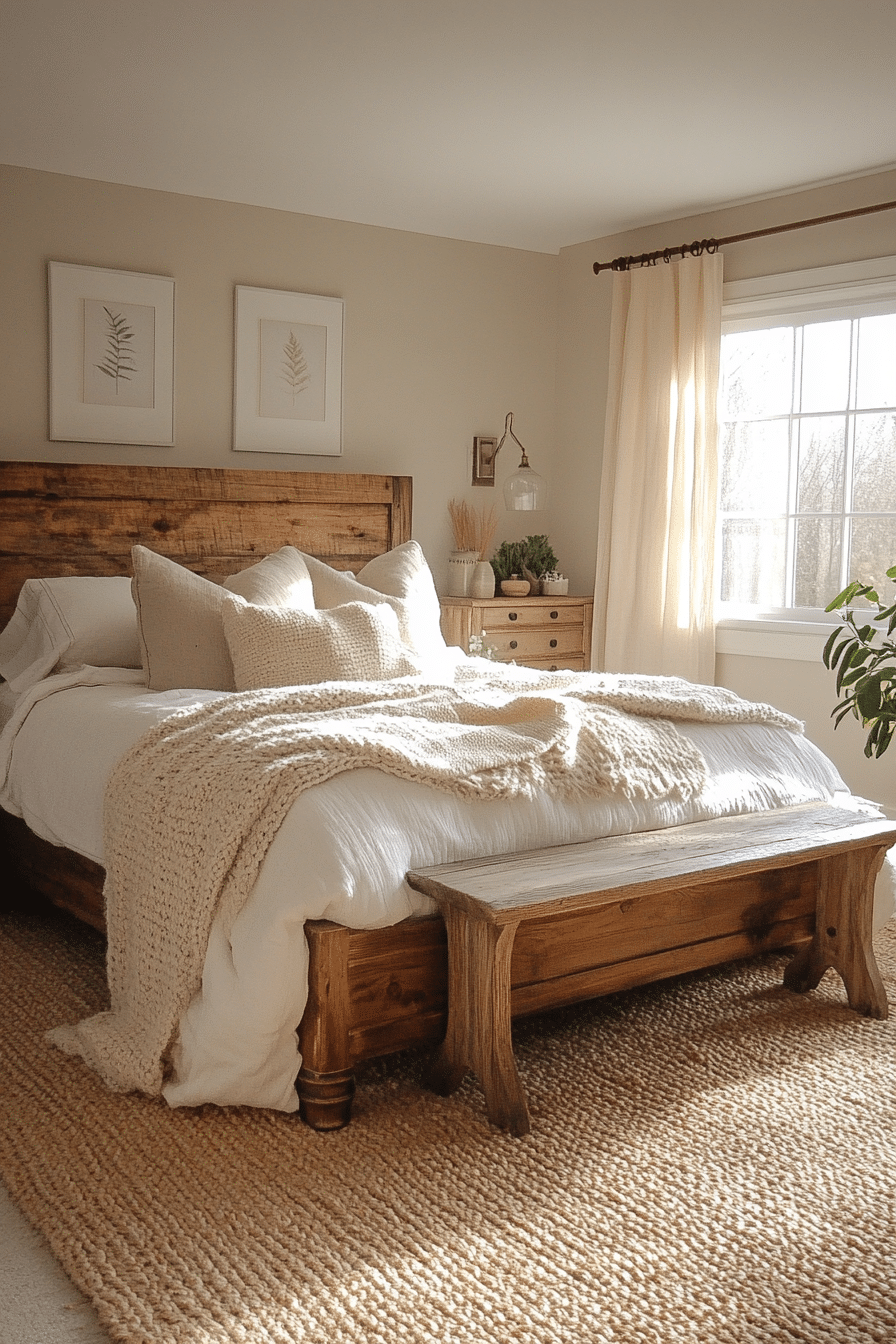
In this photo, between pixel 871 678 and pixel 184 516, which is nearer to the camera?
pixel 871 678

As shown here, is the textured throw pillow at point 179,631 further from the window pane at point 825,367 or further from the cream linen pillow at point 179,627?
the window pane at point 825,367

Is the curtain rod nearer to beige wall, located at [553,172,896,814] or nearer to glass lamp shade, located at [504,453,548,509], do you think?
beige wall, located at [553,172,896,814]

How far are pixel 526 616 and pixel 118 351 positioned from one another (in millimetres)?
1906

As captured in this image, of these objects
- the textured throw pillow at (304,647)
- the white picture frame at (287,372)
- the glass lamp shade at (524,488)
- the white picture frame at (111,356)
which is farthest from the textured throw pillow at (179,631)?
the glass lamp shade at (524,488)

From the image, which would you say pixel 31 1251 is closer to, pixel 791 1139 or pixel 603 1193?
pixel 603 1193

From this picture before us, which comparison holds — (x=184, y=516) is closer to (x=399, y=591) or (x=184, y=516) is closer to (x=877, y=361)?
(x=399, y=591)

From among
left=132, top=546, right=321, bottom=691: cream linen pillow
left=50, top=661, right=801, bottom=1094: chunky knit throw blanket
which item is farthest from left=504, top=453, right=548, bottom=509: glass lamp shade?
left=50, top=661, right=801, bottom=1094: chunky knit throw blanket

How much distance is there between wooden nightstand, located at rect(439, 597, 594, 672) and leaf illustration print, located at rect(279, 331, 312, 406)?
1.03 metres

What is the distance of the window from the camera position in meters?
4.37

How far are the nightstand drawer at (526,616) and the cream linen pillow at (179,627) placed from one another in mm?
1504

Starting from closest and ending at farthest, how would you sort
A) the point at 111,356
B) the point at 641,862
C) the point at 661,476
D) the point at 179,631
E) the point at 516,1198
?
the point at 516,1198
the point at 641,862
the point at 179,631
the point at 111,356
the point at 661,476

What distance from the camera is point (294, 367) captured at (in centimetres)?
475

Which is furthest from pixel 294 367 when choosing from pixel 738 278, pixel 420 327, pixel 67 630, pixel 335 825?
pixel 335 825

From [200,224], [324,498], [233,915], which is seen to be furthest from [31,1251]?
[200,224]
